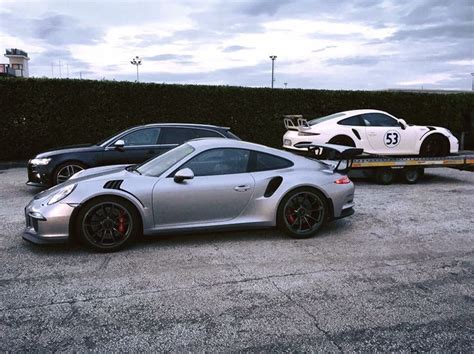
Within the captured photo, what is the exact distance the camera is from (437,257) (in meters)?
4.98

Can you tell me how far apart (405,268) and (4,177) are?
32.0ft

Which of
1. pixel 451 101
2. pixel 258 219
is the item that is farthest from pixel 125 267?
pixel 451 101

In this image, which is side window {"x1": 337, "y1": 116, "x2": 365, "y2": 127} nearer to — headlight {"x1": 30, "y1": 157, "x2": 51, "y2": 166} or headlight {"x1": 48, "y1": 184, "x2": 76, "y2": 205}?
headlight {"x1": 30, "y1": 157, "x2": 51, "y2": 166}

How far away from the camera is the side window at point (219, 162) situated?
5.41m

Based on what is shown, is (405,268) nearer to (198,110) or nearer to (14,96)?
(198,110)

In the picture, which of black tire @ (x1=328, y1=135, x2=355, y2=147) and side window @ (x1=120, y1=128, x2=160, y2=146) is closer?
side window @ (x1=120, y1=128, x2=160, y2=146)

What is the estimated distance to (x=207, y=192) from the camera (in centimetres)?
523

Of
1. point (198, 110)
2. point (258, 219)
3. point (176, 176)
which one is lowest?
point (258, 219)

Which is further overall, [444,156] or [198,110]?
[198,110]

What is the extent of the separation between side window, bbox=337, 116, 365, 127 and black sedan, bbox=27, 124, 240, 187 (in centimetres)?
285

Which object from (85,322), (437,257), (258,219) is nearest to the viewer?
(85,322)

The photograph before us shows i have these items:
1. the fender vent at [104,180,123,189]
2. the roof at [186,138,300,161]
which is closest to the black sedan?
the roof at [186,138,300,161]

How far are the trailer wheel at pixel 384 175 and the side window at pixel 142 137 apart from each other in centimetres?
481

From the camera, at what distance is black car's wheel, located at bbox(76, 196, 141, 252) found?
4.91 metres
